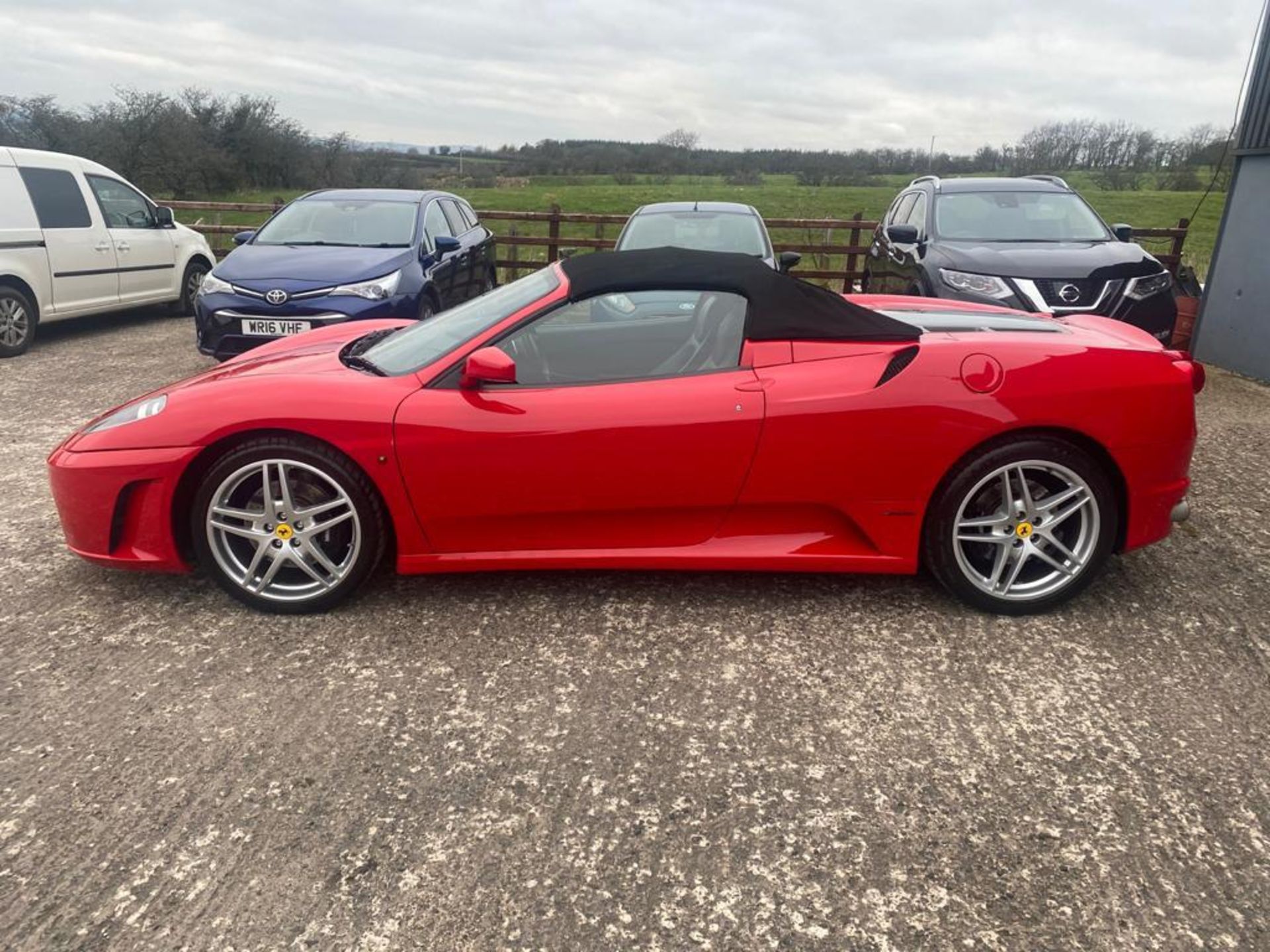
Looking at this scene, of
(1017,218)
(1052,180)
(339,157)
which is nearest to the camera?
(1017,218)

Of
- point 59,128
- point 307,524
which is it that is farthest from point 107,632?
point 59,128

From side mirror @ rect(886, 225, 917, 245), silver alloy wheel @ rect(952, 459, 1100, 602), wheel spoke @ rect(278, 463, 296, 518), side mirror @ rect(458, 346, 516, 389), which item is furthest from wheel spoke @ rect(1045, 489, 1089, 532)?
side mirror @ rect(886, 225, 917, 245)

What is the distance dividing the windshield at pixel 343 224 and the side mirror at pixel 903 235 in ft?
14.0

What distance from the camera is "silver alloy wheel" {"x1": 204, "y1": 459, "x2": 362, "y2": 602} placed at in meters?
3.15

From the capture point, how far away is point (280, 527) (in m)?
3.18

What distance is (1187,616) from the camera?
129 inches

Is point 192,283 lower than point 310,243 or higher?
lower

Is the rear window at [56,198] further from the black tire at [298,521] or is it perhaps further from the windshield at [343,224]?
the black tire at [298,521]

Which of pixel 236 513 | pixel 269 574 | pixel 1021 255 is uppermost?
pixel 1021 255

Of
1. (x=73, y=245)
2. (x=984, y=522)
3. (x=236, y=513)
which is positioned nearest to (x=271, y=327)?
(x=73, y=245)

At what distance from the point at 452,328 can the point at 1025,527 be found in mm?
2384

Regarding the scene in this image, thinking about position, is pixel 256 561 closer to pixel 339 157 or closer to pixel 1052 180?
pixel 1052 180

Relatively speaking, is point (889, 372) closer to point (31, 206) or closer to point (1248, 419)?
point (1248, 419)

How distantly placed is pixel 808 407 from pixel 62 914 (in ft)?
8.37
